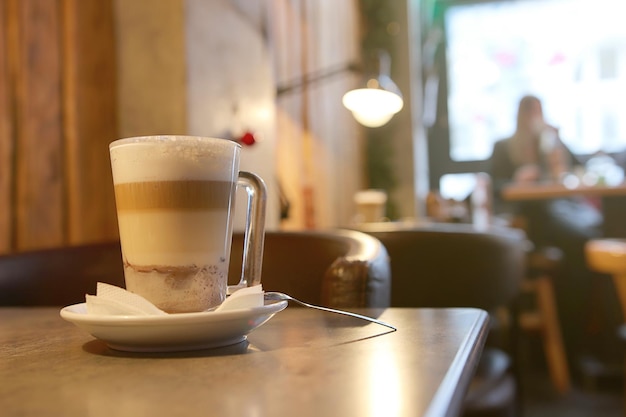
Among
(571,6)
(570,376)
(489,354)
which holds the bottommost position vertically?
(570,376)

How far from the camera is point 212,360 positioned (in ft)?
1.76

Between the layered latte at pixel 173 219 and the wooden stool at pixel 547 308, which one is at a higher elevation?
the layered latte at pixel 173 219

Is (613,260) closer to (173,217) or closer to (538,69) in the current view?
(173,217)

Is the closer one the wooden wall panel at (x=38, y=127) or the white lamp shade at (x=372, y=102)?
the wooden wall panel at (x=38, y=127)

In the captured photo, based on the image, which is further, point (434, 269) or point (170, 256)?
point (434, 269)

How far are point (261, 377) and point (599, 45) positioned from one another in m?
6.29

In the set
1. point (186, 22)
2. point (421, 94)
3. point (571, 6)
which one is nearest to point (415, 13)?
point (421, 94)

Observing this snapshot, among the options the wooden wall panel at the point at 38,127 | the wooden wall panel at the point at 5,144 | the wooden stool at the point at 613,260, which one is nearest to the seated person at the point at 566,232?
the wooden stool at the point at 613,260

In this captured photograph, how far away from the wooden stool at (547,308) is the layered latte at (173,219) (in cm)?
365

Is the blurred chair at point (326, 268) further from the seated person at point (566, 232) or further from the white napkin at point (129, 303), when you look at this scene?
the seated person at point (566, 232)

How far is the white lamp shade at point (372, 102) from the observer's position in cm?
294

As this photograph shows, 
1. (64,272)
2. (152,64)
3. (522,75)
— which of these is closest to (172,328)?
(64,272)

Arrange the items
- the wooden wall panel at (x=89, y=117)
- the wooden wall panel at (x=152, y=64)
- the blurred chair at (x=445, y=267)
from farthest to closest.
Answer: the wooden wall panel at (x=152, y=64), the wooden wall panel at (x=89, y=117), the blurred chair at (x=445, y=267)

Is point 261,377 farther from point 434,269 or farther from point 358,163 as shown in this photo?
point 358,163
